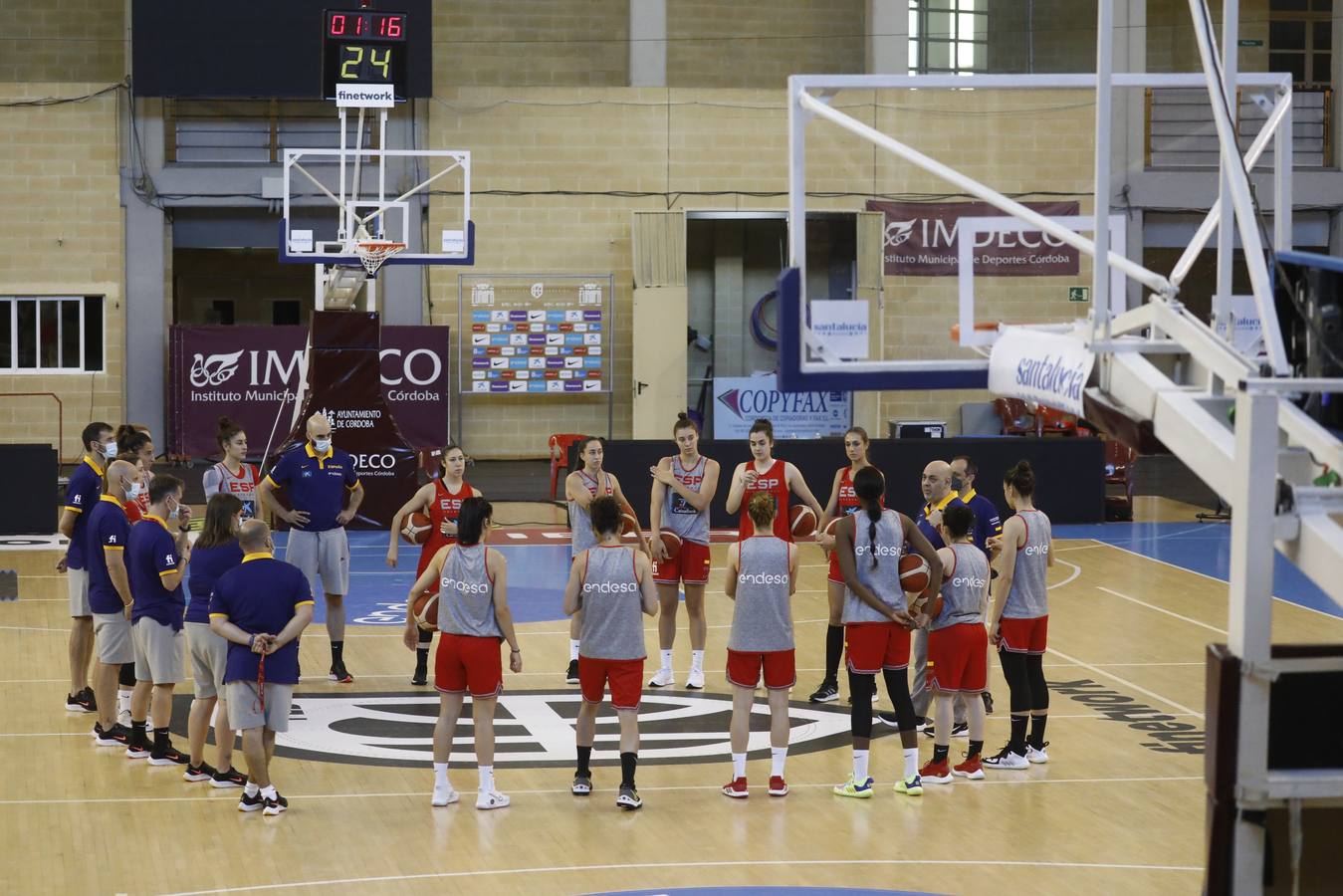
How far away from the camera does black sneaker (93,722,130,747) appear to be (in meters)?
10.3

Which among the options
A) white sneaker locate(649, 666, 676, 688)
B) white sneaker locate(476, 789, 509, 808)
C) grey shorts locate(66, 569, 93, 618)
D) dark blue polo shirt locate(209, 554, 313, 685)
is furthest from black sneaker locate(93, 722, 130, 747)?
white sneaker locate(649, 666, 676, 688)

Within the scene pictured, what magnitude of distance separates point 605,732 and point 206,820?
2.99m

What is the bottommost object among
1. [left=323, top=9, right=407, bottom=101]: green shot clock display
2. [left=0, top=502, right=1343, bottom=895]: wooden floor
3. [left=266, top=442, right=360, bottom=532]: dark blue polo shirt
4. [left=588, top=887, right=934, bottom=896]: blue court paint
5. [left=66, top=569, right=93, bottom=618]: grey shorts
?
[left=588, top=887, right=934, bottom=896]: blue court paint

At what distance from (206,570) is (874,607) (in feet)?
12.3

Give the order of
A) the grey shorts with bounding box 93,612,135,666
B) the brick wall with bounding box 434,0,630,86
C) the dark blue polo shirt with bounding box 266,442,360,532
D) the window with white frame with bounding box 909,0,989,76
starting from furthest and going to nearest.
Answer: the brick wall with bounding box 434,0,630,86 → the window with white frame with bounding box 909,0,989,76 → the dark blue polo shirt with bounding box 266,442,360,532 → the grey shorts with bounding box 93,612,135,666

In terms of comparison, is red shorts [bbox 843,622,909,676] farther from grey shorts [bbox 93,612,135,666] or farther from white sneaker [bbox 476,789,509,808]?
grey shorts [bbox 93,612,135,666]

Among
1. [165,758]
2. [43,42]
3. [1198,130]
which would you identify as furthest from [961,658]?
[43,42]

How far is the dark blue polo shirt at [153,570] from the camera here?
30.7 ft

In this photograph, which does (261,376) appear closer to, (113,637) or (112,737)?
(112,737)

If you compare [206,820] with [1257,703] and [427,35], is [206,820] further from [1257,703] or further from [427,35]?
[427,35]

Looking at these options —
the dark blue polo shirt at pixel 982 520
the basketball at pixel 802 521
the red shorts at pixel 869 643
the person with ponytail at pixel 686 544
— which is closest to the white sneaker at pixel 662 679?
the person with ponytail at pixel 686 544

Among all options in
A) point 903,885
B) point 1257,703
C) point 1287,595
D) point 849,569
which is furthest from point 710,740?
point 1287,595

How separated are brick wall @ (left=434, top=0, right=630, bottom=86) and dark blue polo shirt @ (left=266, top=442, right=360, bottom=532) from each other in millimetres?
18534

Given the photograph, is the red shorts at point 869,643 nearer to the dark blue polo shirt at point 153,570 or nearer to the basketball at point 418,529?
the basketball at point 418,529
